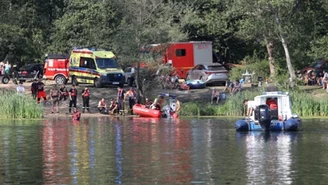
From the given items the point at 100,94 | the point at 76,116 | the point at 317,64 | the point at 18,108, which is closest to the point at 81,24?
the point at 100,94

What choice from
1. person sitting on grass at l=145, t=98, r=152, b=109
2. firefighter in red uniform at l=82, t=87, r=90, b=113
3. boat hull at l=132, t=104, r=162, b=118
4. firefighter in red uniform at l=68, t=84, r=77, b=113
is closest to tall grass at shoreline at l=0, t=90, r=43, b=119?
firefighter in red uniform at l=68, t=84, r=77, b=113

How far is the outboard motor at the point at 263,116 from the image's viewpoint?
43.8m

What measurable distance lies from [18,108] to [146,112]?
24.7 feet

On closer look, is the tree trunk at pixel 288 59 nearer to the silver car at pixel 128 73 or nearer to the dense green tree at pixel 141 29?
the dense green tree at pixel 141 29

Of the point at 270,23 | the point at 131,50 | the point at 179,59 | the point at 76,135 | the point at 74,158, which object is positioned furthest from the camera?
the point at 179,59

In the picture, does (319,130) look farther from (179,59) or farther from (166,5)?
(179,59)

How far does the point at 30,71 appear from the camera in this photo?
71.8 m

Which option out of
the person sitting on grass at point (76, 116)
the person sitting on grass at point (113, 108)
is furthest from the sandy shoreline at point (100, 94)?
the person sitting on grass at point (76, 116)

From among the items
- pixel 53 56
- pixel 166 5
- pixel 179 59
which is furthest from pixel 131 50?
pixel 179 59

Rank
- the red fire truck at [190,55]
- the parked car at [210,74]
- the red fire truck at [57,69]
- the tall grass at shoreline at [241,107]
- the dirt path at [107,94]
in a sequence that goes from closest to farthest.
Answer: the tall grass at shoreline at [241,107], the dirt path at [107,94], the red fire truck at [57,69], the parked car at [210,74], the red fire truck at [190,55]

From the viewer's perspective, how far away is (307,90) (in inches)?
2489

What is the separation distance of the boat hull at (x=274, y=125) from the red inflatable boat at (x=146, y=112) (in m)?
10.9

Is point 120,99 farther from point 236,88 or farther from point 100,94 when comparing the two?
point 236,88

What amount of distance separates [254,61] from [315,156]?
4081 cm
